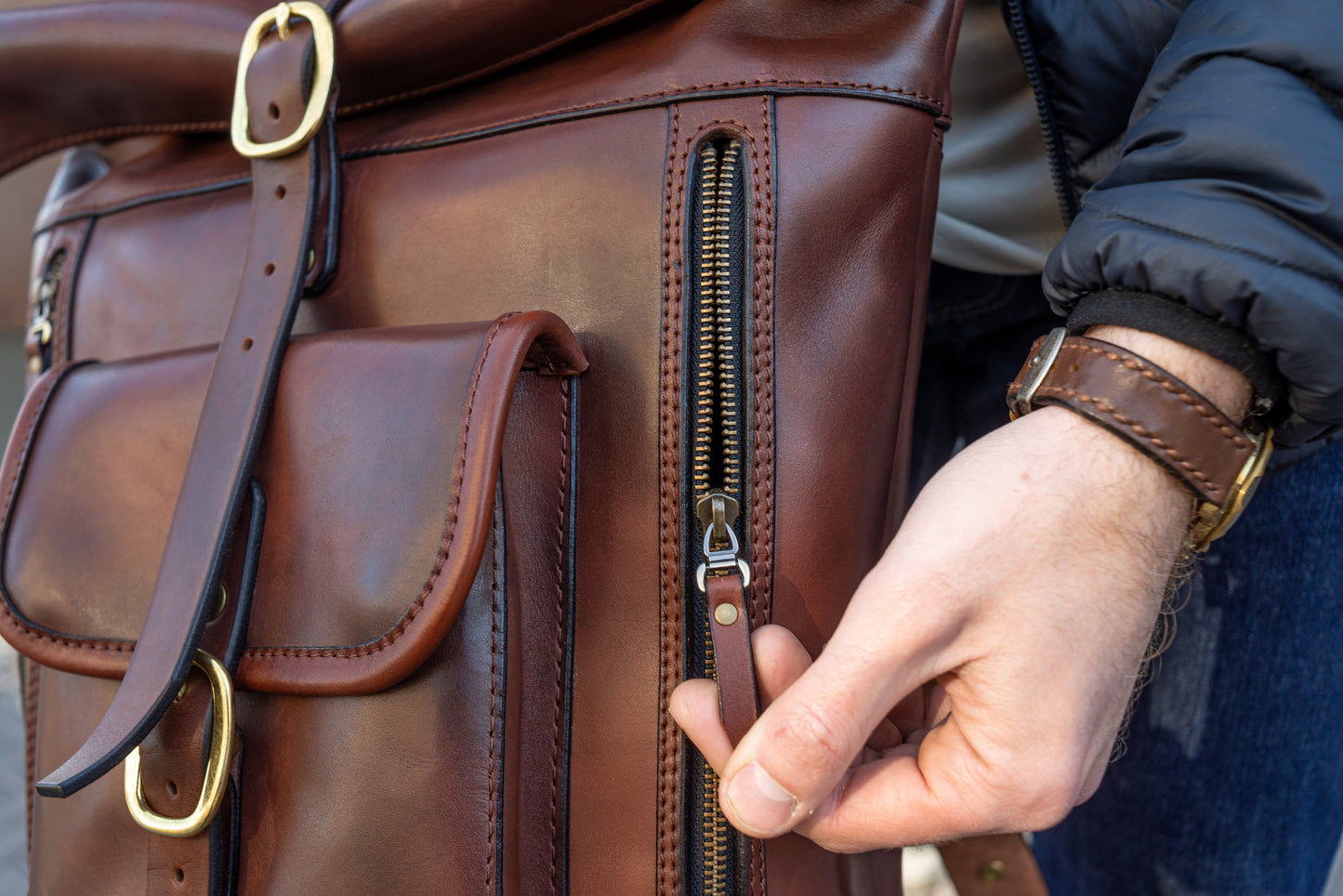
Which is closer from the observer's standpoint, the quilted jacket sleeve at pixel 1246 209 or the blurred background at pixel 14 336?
the quilted jacket sleeve at pixel 1246 209

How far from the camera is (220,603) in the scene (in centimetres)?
71

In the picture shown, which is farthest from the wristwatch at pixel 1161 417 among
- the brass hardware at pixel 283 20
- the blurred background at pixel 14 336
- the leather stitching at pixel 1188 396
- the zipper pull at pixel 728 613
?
Answer: the blurred background at pixel 14 336

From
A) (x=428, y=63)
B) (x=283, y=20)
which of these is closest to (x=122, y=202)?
(x=283, y=20)

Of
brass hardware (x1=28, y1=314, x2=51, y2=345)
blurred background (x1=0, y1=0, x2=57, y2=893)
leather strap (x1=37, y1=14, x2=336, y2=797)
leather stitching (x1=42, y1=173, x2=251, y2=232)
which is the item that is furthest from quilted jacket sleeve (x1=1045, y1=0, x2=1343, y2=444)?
blurred background (x1=0, y1=0, x2=57, y2=893)

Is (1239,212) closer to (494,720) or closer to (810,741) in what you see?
(810,741)

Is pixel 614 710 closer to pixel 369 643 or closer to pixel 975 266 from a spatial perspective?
pixel 369 643

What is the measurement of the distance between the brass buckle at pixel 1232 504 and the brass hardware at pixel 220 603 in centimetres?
76

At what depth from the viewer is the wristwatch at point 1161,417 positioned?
1.79 feet

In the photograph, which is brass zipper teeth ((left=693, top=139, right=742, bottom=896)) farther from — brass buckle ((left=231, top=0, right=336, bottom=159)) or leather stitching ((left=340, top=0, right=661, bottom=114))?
brass buckle ((left=231, top=0, right=336, bottom=159))

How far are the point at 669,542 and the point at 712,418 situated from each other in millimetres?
105

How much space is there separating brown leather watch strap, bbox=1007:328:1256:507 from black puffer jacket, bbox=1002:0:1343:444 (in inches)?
1.5

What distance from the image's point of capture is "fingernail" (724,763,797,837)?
21.5 inches

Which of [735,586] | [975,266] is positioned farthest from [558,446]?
[975,266]

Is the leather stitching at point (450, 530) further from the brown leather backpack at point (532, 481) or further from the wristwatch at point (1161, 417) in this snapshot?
the wristwatch at point (1161, 417)
